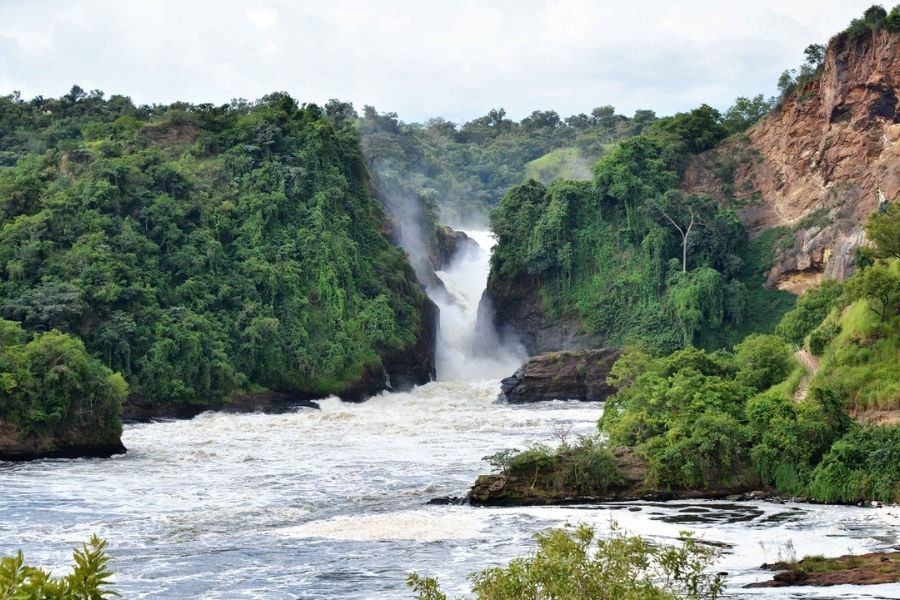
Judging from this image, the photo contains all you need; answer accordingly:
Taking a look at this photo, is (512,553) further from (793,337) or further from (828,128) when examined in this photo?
(828,128)

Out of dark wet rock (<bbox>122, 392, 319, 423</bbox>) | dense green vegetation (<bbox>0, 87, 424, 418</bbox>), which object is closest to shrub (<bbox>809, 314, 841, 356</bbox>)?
dark wet rock (<bbox>122, 392, 319, 423</bbox>)

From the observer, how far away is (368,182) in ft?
246

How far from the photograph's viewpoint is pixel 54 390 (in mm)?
39781

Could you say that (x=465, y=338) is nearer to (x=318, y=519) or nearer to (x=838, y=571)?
(x=318, y=519)

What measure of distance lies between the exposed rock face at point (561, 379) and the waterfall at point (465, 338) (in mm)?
10290

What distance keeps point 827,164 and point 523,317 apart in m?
19.7

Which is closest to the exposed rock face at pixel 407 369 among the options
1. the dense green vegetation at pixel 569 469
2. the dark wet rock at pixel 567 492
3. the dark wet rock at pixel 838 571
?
the dense green vegetation at pixel 569 469

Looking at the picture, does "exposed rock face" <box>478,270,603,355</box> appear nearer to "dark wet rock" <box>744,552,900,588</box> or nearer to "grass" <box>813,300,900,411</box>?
"grass" <box>813,300,900,411</box>

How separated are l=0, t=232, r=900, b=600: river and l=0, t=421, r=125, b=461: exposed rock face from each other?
756mm

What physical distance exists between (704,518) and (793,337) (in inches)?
811

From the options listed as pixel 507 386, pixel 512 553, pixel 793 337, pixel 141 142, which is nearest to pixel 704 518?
pixel 512 553

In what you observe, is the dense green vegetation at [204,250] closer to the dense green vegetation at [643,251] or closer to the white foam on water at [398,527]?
the dense green vegetation at [643,251]

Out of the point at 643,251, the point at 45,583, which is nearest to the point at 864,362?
the point at 45,583

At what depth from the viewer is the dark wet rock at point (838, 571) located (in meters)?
19.4
